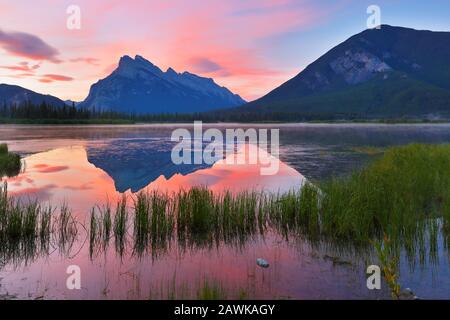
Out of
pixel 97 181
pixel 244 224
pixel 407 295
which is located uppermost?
pixel 97 181

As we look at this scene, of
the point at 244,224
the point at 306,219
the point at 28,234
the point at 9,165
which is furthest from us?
the point at 9,165

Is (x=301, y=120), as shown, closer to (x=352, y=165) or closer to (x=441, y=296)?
(x=352, y=165)

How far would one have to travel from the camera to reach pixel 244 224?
41.6 feet

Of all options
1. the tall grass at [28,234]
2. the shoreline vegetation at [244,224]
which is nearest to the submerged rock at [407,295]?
the shoreline vegetation at [244,224]

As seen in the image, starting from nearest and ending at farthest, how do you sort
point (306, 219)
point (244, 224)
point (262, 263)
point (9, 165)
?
point (262, 263)
point (244, 224)
point (306, 219)
point (9, 165)

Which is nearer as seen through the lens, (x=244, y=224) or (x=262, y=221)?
(x=244, y=224)

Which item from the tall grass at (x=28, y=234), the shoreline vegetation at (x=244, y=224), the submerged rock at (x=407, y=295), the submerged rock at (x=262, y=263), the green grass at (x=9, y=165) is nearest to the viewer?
the submerged rock at (x=407, y=295)

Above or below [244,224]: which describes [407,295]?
below

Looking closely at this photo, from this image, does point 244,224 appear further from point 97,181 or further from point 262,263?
point 97,181

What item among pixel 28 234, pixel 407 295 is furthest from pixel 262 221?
pixel 28 234

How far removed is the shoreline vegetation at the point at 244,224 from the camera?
1054 cm

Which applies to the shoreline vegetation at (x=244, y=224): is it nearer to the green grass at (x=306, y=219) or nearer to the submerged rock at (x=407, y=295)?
the green grass at (x=306, y=219)

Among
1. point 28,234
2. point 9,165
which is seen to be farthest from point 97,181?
point 28,234

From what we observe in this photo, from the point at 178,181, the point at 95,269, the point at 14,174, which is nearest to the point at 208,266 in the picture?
the point at 95,269
